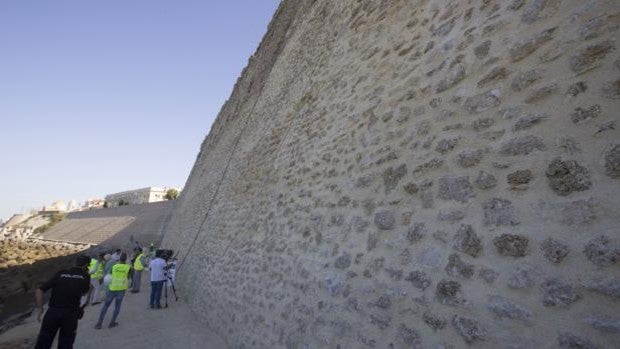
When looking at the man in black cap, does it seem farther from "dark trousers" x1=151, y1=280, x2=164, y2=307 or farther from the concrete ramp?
the concrete ramp

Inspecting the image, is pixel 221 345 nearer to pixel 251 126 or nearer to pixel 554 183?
pixel 554 183

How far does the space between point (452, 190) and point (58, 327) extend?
4.62 m

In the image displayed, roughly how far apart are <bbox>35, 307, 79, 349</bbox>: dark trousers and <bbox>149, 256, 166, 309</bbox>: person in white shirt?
334 centimetres

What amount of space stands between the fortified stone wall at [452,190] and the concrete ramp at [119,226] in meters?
19.6

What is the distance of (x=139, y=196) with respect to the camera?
48562 millimetres

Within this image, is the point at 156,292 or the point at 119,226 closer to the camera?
the point at 156,292

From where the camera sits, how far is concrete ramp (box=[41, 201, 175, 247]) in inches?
946

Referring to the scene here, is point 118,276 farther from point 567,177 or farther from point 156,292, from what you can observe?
point 567,177

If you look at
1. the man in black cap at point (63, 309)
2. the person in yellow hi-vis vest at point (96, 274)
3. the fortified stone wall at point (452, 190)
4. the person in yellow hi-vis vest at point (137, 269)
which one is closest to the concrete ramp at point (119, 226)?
the person in yellow hi-vis vest at point (137, 269)

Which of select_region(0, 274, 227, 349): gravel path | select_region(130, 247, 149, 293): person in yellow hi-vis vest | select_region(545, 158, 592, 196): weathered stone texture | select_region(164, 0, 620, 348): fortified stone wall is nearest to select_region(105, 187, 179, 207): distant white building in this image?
select_region(130, 247, 149, 293): person in yellow hi-vis vest

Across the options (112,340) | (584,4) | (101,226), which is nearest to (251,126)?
(112,340)

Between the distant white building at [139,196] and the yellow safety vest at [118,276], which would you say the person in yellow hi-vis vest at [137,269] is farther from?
the distant white building at [139,196]

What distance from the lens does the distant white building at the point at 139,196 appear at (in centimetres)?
4591

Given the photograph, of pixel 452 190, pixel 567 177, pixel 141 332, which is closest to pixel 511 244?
pixel 567 177
